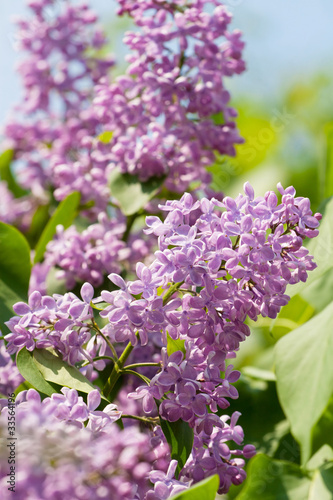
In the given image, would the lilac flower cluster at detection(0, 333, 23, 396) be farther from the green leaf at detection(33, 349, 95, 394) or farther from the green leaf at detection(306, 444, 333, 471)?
the green leaf at detection(306, 444, 333, 471)

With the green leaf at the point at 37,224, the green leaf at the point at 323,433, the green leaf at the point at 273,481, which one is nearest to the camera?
the green leaf at the point at 273,481

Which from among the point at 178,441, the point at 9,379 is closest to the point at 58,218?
the point at 9,379

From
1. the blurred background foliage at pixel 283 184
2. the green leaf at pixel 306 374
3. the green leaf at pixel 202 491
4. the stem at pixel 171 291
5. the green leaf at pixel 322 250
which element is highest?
the stem at pixel 171 291

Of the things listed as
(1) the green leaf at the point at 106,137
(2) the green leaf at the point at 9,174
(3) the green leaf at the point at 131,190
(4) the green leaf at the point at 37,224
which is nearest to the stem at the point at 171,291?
(3) the green leaf at the point at 131,190

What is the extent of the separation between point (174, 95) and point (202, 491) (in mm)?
409

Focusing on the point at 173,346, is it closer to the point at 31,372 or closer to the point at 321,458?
the point at 31,372

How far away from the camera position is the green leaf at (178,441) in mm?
435

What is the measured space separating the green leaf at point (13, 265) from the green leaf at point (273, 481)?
250mm

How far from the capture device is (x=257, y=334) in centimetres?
104

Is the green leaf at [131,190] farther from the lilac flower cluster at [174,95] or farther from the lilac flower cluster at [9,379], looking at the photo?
the lilac flower cluster at [9,379]

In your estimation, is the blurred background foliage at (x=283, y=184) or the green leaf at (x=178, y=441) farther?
the blurred background foliage at (x=283, y=184)

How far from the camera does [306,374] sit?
0.52 metres

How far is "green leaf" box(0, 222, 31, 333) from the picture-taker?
1.92ft

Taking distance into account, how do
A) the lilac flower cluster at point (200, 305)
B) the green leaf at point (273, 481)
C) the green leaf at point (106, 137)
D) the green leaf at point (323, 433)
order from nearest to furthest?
1. the lilac flower cluster at point (200, 305)
2. the green leaf at point (273, 481)
3. the green leaf at point (323, 433)
4. the green leaf at point (106, 137)
